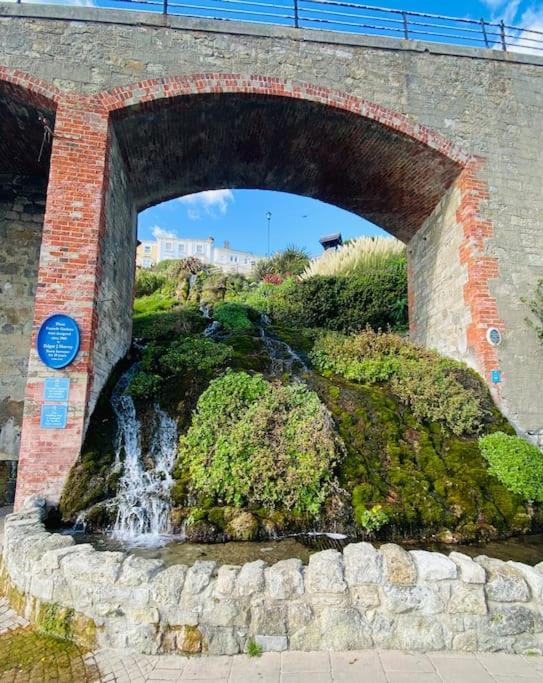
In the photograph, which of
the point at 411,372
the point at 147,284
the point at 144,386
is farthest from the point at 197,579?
the point at 147,284

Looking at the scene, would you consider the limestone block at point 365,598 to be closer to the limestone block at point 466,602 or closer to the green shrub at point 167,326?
the limestone block at point 466,602

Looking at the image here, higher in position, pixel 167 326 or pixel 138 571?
pixel 167 326

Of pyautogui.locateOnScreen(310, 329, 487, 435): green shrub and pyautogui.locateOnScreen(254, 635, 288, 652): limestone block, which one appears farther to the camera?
pyautogui.locateOnScreen(310, 329, 487, 435): green shrub

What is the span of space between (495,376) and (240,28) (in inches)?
284

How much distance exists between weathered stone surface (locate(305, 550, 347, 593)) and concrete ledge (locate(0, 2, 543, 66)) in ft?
25.9

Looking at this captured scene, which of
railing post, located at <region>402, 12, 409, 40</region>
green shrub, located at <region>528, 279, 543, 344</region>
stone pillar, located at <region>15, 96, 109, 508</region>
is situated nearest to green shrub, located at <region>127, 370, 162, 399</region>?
stone pillar, located at <region>15, 96, 109, 508</region>

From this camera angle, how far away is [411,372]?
6938 millimetres

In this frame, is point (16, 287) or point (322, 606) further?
point (16, 287)

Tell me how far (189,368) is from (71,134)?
3910 mm

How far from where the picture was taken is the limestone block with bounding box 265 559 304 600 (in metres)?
2.65

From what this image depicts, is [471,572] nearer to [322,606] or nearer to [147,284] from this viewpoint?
[322,606]

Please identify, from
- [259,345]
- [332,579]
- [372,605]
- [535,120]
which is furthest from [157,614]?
[535,120]

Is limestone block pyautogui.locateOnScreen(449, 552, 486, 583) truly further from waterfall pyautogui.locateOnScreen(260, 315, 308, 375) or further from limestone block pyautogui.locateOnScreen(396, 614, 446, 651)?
waterfall pyautogui.locateOnScreen(260, 315, 308, 375)

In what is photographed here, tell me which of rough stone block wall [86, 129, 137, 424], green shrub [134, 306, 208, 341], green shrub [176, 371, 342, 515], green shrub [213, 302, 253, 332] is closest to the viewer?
green shrub [176, 371, 342, 515]
